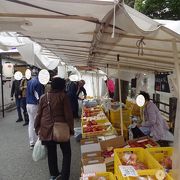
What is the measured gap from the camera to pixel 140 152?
3.96 meters

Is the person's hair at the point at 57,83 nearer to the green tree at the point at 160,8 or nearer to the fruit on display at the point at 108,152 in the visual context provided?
the fruit on display at the point at 108,152

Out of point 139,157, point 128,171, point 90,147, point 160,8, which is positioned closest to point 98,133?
point 90,147

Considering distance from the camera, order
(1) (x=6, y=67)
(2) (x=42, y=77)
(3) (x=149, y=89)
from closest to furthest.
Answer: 1. (2) (x=42, y=77)
2. (3) (x=149, y=89)
3. (1) (x=6, y=67)

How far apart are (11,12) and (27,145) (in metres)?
5.71

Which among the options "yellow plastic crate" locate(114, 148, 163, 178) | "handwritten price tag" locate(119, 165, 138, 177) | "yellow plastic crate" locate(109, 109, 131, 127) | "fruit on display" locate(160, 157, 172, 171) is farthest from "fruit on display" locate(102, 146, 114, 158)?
"yellow plastic crate" locate(109, 109, 131, 127)

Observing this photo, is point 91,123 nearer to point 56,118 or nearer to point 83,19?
point 56,118

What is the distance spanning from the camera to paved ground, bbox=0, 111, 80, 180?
588 centimetres

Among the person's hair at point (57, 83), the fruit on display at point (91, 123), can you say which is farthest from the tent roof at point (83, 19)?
the fruit on display at point (91, 123)

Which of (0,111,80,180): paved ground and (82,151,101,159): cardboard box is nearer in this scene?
(82,151,101,159): cardboard box

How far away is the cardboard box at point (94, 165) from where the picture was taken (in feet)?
13.8

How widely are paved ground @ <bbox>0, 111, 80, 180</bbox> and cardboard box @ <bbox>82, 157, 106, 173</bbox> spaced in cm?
137

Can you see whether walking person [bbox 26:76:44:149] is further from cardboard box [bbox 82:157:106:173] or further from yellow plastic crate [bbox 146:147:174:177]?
yellow plastic crate [bbox 146:147:174:177]

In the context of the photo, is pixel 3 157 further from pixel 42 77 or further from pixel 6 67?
pixel 6 67

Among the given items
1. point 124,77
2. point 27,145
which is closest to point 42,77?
point 27,145
